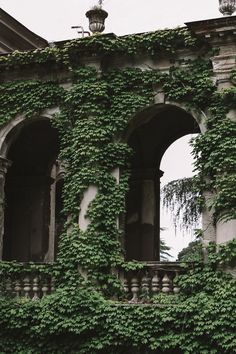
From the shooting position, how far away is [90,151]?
59.3 feet

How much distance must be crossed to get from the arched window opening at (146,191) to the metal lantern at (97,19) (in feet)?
11.1

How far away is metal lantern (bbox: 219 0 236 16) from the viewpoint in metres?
17.6

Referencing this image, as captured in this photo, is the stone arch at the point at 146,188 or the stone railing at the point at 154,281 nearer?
the stone railing at the point at 154,281

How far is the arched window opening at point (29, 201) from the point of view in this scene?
74.3ft

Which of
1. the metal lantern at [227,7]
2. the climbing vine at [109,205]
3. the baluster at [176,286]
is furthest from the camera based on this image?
the metal lantern at [227,7]

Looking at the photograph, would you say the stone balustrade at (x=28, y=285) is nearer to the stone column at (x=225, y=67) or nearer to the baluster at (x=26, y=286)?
the baluster at (x=26, y=286)

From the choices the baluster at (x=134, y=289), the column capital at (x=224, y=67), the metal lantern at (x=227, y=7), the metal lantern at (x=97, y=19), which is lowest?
the baluster at (x=134, y=289)

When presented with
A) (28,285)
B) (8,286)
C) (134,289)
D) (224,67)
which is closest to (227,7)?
(224,67)

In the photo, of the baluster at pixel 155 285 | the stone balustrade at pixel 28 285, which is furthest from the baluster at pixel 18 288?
the baluster at pixel 155 285

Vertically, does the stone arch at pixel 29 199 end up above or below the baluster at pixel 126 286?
above

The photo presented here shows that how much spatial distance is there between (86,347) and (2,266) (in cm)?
297

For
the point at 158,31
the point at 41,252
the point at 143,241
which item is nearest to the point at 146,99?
the point at 158,31

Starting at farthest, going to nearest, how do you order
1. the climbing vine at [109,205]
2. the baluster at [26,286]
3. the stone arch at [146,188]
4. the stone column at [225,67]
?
the stone arch at [146,188], the baluster at [26,286], the stone column at [225,67], the climbing vine at [109,205]

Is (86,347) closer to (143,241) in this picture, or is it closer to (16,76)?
(143,241)
